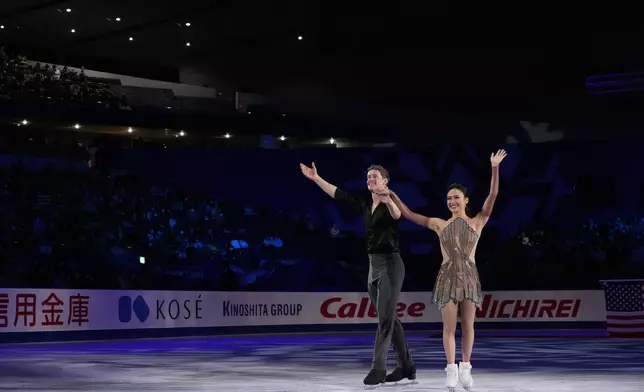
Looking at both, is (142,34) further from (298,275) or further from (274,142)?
(298,275)

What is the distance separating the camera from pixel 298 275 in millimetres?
27359

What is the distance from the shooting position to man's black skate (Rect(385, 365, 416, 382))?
9.55 metres

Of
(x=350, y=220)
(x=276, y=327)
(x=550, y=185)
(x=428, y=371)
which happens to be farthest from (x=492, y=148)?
(x=428, y=371)

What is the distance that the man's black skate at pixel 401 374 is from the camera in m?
9.55

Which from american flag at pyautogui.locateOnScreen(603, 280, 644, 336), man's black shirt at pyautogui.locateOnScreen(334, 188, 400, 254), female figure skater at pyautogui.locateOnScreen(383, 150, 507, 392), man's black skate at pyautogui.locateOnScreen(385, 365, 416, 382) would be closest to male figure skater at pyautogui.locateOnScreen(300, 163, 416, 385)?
man's black shirt at pyautogui.locateOnScreen(334, 188, 400, 254)

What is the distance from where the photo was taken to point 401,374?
9586mm

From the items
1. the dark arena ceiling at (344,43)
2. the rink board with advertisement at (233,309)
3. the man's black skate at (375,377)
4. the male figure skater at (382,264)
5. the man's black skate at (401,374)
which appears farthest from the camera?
the dark arena ceiling at (344,43)

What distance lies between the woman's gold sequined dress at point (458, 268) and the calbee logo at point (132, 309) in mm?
13752

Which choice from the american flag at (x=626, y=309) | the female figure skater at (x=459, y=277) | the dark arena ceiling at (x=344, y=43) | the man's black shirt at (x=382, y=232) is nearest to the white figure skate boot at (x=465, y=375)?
the female figure skater at (x=459, y=277)

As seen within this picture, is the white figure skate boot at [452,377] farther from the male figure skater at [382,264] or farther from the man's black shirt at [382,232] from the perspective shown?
the man's black shirt at [382,232]

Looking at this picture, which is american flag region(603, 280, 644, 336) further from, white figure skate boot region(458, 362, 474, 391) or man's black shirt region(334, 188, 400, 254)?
man's black shirt region(334, 188, 400, 254)

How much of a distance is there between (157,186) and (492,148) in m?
10.8

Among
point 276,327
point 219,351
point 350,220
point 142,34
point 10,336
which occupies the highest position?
point 142,34

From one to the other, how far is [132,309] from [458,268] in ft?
46.2
